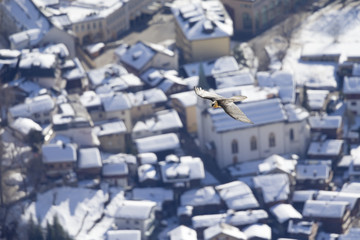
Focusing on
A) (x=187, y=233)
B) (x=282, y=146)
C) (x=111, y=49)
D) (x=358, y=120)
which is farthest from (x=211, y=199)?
(x=111, y=49)

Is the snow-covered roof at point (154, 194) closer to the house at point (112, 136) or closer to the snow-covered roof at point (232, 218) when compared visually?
the snow-covered roof at point (232, 218)

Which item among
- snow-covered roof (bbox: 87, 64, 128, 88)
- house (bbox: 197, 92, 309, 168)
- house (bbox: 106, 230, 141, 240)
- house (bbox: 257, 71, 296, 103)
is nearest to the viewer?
house (bbox: 106, 230, 141, 240)

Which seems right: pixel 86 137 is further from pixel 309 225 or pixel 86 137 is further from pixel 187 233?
pixel 309 225

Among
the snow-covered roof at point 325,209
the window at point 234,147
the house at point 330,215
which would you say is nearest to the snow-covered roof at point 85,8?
the window at point 234,147

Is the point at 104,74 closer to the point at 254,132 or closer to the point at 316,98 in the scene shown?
the point at 254,132

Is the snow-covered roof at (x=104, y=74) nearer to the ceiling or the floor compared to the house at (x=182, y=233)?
nearer to the ceiling

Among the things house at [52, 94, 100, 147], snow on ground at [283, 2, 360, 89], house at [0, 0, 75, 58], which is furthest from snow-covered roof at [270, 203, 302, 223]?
house at [0, 0, 75, 58]

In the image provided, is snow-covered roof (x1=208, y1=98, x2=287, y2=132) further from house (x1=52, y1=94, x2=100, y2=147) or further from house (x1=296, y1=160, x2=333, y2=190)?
house (x1=52, y1=94, x2=100, y2=147)
